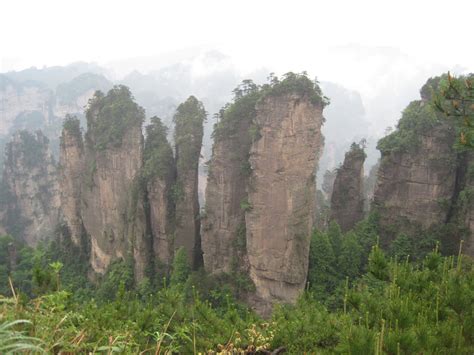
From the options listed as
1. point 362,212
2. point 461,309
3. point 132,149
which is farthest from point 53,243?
point 461,309

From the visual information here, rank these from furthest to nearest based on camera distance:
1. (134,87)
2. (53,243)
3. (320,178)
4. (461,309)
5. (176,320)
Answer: (134,87), (320,178), (53,243), (176,320), (461,309)

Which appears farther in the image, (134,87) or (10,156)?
(134,87)

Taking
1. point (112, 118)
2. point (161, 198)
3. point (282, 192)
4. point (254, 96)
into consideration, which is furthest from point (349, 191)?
point (112, 118)

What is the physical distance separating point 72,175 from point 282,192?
16823 millimetres

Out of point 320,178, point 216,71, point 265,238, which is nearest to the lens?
point 265,238

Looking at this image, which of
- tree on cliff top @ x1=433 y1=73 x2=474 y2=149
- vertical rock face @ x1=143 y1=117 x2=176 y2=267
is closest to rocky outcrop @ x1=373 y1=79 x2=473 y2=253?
vertical rock face @ x1=143 y1=117 x2=176 y2=267

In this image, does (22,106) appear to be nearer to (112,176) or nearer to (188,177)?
(112,176)

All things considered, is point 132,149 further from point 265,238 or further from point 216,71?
point 216,71

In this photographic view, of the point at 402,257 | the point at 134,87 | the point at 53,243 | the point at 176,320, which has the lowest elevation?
the point at 53,243

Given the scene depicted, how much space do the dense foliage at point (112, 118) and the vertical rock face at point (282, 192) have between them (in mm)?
9213

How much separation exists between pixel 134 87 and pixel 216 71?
118 ft

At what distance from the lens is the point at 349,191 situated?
74.7 ft

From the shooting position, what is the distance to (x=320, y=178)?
87938 mm

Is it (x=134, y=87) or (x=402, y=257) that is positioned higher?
(x=134, y=87)
